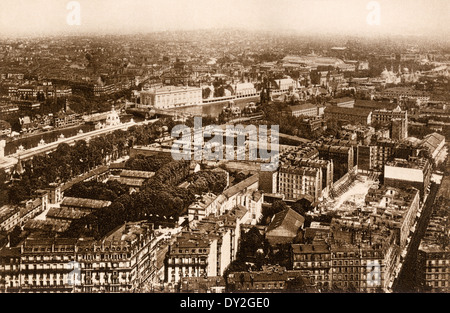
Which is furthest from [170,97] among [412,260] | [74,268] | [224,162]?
[412,260]

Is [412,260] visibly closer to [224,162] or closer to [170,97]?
[224,162]

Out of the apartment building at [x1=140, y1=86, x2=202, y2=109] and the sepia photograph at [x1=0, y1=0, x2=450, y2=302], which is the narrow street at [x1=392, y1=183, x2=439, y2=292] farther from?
the apartment building at [x1=140, y1=86, x2=202, y2=109]

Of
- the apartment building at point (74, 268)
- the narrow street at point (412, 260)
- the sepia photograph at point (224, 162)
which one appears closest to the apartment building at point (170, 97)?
the sepia photograph at point (224, 162)

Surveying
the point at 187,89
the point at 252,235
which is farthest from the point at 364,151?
the point at 187,89

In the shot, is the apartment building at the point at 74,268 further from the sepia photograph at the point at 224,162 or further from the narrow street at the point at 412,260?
the narrow street at the point at 412,260

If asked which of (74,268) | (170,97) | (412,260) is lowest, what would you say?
(412,260)

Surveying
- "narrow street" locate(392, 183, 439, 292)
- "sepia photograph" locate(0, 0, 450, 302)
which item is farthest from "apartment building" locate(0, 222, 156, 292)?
"narrow street" locate(392, 183, 439, 292)
